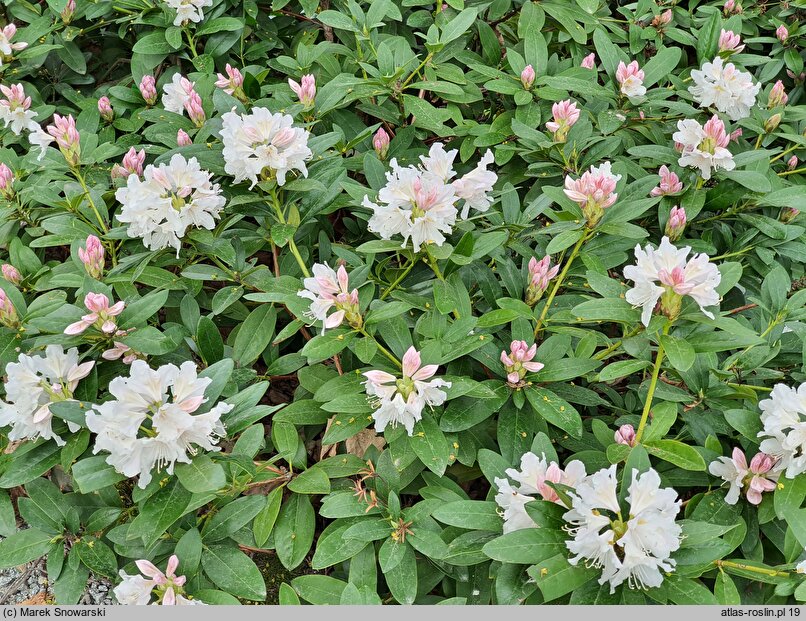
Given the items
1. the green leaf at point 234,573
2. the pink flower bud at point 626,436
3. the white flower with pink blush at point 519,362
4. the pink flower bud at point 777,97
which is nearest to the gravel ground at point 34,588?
the green leaf at point 234,573

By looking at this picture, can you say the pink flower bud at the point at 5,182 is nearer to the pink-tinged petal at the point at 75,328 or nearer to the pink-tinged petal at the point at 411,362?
the pink-tinged petal at the point at 75,328

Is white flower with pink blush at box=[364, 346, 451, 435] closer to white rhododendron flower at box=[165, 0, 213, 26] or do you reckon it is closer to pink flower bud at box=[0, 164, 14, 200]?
pink flower bud at box=[0, 164, 14, 200]

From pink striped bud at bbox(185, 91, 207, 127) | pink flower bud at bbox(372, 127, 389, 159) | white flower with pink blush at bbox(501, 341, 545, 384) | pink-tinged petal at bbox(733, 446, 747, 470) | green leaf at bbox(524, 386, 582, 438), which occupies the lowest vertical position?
pink-tinged petal at bbox(733, 446, 747, 470)

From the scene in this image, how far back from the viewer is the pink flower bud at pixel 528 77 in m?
2.15

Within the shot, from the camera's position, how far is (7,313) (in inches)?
63.4

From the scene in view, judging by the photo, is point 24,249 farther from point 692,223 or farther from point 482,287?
point 692,223

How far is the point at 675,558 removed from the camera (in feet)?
4.22

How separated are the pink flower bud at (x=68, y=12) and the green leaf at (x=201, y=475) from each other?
1.87 meters

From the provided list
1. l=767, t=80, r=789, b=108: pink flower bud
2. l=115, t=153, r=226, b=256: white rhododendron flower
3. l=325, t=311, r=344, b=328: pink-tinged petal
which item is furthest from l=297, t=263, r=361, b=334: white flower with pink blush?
l=767, t=80, r=789, b=108: pink flower bud

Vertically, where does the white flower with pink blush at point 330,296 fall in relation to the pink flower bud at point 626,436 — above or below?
above

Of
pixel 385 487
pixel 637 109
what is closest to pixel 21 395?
pixel 385 487

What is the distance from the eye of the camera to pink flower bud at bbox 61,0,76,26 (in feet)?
8.05

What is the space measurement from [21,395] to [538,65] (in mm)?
1726

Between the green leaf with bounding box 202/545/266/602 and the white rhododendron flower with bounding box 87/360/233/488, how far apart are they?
265 millimetres
